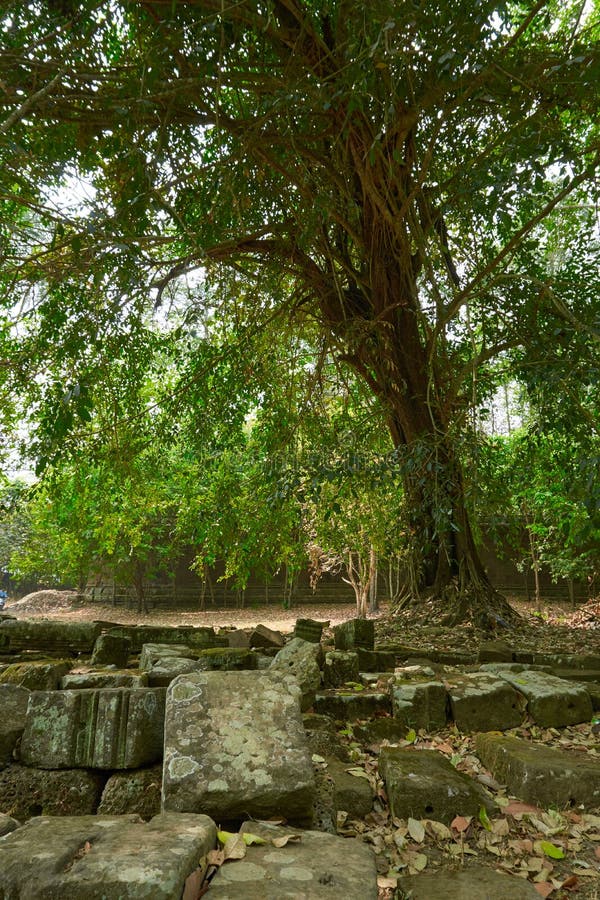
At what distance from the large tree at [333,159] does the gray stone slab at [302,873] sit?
306cm

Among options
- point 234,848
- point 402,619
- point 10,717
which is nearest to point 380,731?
point 234,848

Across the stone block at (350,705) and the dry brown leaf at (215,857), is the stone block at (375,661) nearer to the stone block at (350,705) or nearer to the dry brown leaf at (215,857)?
the stone block at (350,705)

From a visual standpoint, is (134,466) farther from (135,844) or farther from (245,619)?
(245,619)

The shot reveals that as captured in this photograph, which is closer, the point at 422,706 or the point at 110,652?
the point at 422,706

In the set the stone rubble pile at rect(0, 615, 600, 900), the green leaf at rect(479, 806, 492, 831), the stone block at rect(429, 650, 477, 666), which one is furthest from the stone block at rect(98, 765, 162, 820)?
the stone block at rect(429, 650, 477, 666)

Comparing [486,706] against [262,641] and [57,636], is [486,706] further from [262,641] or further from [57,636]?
[57,636]

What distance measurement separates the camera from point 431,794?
2.31m

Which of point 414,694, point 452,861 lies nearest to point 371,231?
point 414,694

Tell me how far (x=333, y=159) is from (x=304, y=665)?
4.31 meters

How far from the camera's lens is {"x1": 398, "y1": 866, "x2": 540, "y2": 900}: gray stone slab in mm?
1767

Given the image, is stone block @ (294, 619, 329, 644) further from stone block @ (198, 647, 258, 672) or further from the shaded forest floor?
stone block @ (198, 647, 258, 672)

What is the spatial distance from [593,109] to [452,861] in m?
5.49

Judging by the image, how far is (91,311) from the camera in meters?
→ 5.63

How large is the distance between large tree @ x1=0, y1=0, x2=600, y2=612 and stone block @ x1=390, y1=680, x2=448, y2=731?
1.74 m
